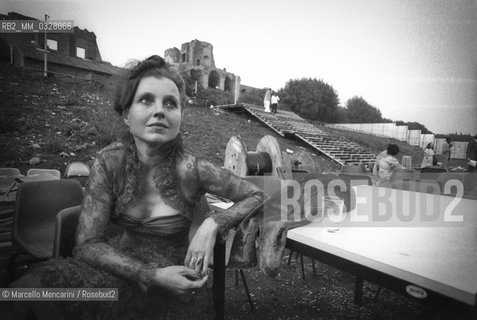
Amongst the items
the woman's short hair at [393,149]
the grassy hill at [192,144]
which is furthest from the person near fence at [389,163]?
the grassy hill at [192,144]

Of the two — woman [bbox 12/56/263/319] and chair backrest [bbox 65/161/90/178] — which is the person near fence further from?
chair backrest [bbox 65/161/90/178]

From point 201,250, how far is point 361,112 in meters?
50.2

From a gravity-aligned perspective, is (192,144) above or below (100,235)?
above

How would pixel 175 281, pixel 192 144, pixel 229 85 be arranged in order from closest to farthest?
pixel 175 281
pixel 192 144
pixel 229 85

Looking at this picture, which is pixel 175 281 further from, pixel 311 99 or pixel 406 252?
pixel 311 99

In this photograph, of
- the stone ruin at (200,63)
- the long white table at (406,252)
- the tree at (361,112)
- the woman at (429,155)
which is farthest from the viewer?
the tree at (361,112)

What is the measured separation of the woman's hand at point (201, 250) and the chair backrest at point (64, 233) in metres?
0.75

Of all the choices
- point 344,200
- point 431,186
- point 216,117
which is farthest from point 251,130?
point 344,200

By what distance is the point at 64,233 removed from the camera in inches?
61.6

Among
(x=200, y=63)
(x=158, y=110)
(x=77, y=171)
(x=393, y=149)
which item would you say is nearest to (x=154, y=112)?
(x=158, y=110)

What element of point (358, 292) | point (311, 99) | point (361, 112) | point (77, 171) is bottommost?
point (358, 292)

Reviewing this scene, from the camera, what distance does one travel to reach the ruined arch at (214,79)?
33734mm

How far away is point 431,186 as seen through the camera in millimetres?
3402

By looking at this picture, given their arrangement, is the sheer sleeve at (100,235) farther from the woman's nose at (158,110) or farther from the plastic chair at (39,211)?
the plastic chair at (39,211)
